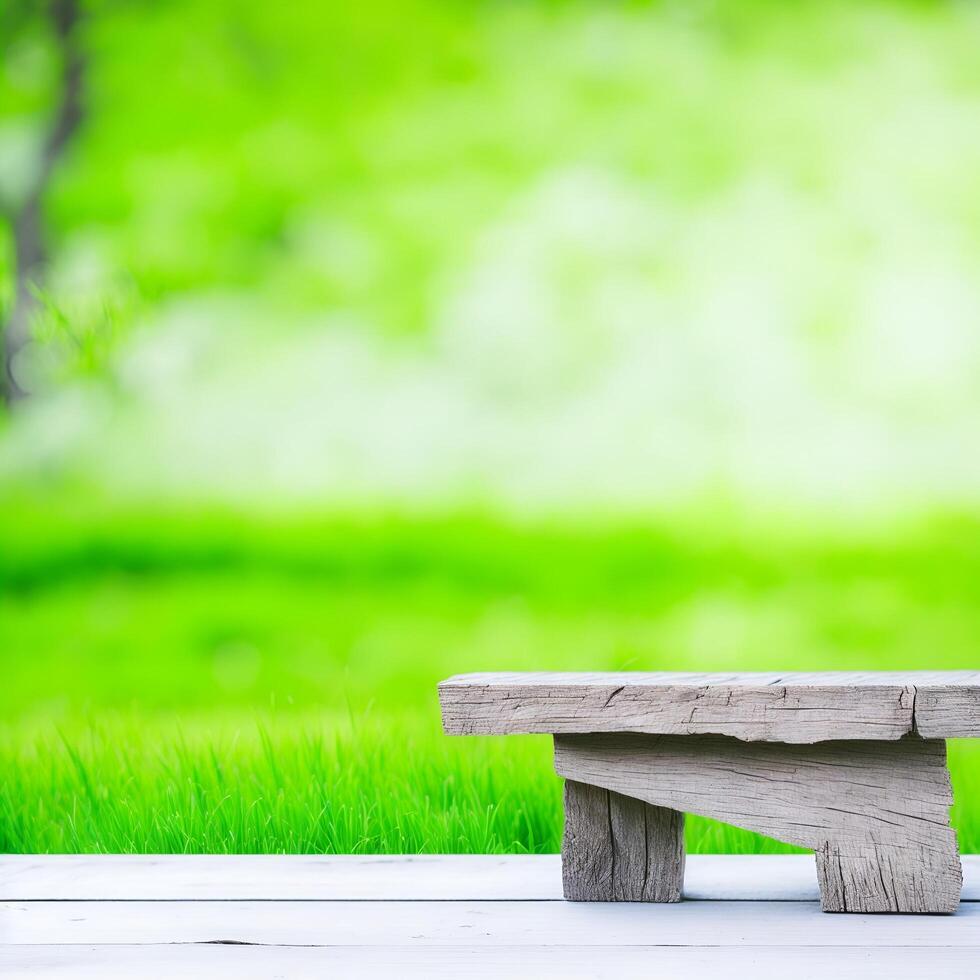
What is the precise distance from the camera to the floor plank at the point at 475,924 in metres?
1.46

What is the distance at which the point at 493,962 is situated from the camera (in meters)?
1.37

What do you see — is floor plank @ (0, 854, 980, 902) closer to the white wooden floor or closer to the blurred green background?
the white wooden floor

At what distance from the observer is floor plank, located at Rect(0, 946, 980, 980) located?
51.8 inches

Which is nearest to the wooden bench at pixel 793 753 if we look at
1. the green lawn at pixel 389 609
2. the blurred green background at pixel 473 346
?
the green lawn at pixel 389 609

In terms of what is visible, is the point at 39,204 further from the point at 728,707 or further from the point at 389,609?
the point at 728,707

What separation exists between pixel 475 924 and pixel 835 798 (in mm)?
493

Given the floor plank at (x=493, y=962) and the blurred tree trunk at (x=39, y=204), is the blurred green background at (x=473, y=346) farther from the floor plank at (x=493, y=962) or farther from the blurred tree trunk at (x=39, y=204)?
the floor plank at (x=493, y=962)

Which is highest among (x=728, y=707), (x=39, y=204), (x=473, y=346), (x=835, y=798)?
(x=39, y=204)

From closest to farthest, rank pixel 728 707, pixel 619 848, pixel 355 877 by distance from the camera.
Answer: pixel 728 707 < pixel 619 848 < pixel 355 877

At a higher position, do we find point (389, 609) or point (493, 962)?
point (389, 609)

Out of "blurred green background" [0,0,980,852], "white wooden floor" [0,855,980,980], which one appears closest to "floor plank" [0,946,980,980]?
"white wooden floor" [0,855,980,980]

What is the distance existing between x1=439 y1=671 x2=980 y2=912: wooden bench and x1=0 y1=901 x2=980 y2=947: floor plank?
2.8 inches

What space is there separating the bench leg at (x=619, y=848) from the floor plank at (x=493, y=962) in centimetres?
24

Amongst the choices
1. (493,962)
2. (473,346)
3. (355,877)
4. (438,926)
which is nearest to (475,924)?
(438,926)
